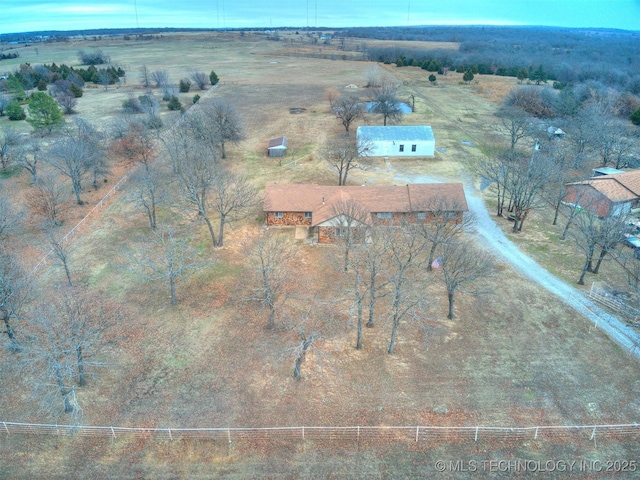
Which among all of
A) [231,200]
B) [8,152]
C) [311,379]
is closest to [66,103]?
[8,152]

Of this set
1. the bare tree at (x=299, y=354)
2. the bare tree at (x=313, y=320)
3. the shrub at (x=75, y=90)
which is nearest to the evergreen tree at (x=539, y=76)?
the bare tree at (x=313, y=320)

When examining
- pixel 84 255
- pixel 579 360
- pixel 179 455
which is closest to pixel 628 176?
pixel 579 360

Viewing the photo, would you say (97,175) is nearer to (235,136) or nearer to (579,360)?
(235,136)

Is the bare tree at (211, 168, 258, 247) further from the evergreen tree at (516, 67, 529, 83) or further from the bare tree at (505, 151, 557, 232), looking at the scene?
the evergreen tree at (516, 67, 529, 83)

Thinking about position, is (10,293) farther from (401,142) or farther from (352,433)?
(401,142)

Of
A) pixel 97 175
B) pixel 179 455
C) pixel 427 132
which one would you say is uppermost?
pixel 427 132

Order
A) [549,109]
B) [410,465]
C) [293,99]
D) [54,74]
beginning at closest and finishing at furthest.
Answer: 1. [410,465]
2. [549,109]
3. [293,99]
4. [54,74]

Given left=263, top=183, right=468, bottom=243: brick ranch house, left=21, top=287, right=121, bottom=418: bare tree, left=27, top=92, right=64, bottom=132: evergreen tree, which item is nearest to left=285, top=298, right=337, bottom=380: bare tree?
left=263, top=183, right=468, bottom=243: brick ranch house
